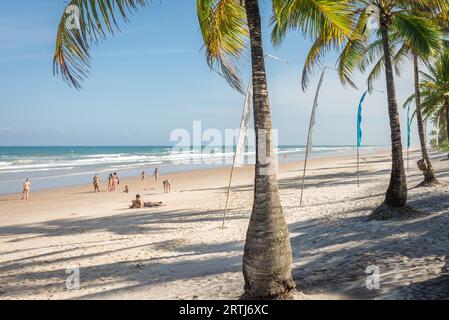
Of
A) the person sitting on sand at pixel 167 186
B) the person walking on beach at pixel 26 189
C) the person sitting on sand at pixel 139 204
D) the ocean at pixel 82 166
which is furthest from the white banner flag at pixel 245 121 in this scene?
the ocean at pixel 82 166

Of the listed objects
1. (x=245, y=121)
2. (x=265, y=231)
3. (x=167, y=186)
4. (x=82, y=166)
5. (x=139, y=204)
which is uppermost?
(x=245, y=121)

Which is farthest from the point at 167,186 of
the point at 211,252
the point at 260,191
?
the point at 260,191

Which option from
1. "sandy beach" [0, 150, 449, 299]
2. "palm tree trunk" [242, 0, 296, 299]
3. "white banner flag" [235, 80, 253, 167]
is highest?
"white banner flag" [235, 80, 253, 167]

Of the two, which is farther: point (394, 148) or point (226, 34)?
point (394, 148)

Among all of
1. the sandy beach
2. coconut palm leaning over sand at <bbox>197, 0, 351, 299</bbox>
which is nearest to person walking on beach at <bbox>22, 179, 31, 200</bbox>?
the sandy beach

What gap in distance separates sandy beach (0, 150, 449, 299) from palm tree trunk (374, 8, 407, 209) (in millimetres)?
794

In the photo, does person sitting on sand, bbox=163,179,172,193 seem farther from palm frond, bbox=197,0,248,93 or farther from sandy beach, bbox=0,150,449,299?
palm frond, bbox=197,0,248,93

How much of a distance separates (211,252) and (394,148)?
5148 millimetres

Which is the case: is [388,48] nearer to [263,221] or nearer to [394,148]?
[394,148]

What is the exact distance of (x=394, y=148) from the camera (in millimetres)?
9367

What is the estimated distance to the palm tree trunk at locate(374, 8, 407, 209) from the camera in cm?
919

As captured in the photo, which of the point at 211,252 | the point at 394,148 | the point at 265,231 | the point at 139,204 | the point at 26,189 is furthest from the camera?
the point at 26,189
